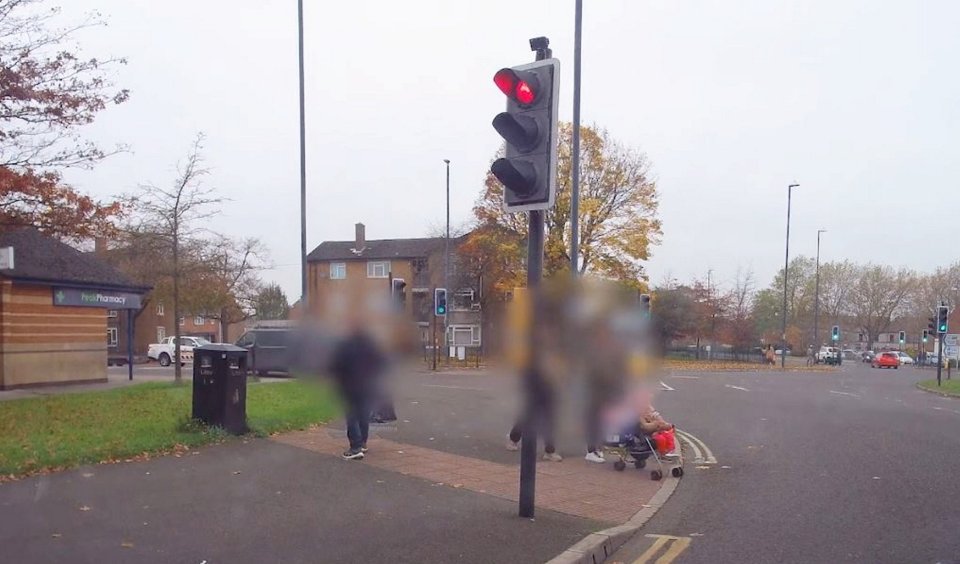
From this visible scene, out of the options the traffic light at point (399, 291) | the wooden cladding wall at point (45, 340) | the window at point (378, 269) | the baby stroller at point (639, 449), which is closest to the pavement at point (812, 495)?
the baby stroller at point (639, 449)

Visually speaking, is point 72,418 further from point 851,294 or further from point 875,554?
point 851,294

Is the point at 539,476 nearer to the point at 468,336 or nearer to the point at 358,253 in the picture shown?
the point at 468,336

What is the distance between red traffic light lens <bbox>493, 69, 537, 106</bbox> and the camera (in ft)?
23.3

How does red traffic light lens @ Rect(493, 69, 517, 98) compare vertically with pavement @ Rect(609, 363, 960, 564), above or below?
above

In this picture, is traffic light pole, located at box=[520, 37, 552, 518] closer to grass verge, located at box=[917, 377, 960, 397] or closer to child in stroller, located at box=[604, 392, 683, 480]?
child in stroller, located at box=[604, 392, 683, 480]

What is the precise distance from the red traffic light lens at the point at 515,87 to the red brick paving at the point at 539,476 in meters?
3.82

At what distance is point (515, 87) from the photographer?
7.11 meters

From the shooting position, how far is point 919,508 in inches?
326

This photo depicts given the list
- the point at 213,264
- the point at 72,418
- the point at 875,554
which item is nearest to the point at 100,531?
the point at 875,554

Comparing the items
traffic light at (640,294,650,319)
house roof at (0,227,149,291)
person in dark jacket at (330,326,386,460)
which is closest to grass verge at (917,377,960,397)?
traffic light at (640,294,650,319)

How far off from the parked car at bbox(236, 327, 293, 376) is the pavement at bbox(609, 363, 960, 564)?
3.14m

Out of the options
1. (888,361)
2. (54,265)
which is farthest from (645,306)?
(888,361)

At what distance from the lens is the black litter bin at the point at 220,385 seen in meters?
10.6

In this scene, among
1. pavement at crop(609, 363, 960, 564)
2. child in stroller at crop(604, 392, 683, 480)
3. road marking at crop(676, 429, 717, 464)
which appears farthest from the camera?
road marking at crop(676, 429, 717, 464)
